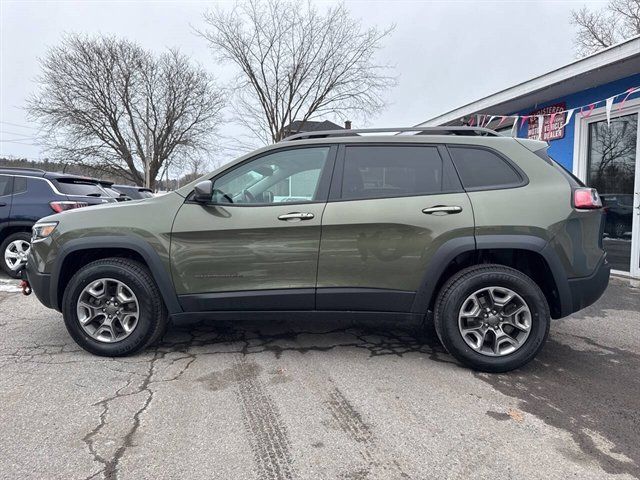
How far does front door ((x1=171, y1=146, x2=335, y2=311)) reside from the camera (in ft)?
11.6

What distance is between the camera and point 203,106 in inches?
1202

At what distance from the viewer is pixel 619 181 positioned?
25.4ft

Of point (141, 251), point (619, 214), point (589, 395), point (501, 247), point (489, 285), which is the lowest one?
point (589, 395)

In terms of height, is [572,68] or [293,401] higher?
[572,68]

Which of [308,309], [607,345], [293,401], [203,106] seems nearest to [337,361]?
[308,309]

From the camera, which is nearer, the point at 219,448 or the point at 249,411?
the point at 219,448

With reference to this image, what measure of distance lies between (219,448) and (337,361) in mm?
1447

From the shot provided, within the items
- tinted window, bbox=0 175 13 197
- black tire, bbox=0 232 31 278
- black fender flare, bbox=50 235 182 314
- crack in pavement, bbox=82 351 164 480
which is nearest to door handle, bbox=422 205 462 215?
black fender flare, bbox=50 235 182 314

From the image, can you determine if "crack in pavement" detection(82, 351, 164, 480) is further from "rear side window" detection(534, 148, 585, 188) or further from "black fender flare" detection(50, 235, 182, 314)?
"rear side window" detection(534, 148, 585, 188)

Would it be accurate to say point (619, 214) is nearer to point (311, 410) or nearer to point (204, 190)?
point (311, 410)

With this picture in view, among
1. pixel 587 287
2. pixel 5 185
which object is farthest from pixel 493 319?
pixel 5 185

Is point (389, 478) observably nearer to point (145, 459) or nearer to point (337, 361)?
point (145, 459)

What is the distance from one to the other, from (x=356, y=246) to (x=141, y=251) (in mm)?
1716

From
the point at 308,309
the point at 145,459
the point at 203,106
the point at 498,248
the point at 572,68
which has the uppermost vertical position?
the point at 203,106
